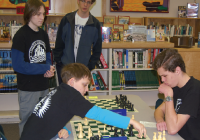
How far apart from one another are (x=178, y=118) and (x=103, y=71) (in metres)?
2.61

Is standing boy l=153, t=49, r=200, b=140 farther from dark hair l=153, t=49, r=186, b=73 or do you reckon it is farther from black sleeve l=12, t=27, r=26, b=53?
black sleeve l=12, t=27, r=26, b=53

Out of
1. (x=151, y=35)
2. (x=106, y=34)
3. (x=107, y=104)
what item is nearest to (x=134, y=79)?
(x=151, y=35)

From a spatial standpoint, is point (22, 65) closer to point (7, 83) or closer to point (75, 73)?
point (75, 73)

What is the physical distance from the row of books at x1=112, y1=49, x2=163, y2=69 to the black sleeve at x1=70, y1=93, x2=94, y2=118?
2.51 meters

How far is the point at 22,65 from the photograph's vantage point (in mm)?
2260

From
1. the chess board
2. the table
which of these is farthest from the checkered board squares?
the chess board

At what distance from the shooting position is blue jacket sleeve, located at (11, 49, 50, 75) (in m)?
2.26

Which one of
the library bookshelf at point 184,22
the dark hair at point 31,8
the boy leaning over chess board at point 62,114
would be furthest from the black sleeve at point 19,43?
the library bookshelf at point 184,22

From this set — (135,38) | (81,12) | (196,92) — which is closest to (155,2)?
(135,38)

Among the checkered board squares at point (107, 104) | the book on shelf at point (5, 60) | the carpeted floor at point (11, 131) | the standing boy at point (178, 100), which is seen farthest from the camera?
the book on shelf at point (5, 60)

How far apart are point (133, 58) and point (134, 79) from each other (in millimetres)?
369

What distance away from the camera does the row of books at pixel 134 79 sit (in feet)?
12.7

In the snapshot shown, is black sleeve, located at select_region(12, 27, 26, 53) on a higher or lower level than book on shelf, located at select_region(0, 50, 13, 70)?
higher

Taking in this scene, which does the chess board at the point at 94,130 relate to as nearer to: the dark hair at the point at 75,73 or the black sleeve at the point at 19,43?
the dark hair at the point at 75,73
